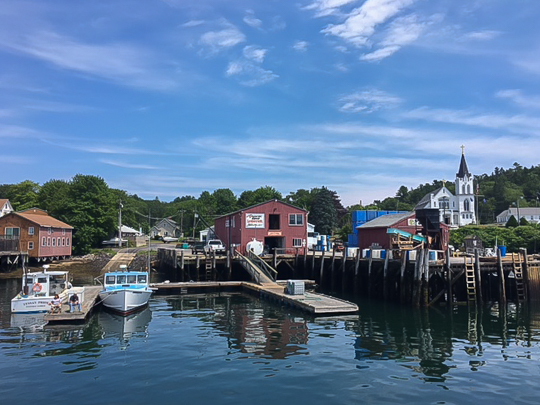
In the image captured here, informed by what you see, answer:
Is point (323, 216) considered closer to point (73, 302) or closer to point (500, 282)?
point (500, 282)

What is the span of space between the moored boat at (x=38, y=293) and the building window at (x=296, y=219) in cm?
2698

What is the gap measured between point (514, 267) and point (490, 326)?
8.50 meters

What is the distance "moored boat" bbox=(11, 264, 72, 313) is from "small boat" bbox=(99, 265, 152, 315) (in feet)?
7.94

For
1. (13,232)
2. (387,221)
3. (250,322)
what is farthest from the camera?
(13,232)

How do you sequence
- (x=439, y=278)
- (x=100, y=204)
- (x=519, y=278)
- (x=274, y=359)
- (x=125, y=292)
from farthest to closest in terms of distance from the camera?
(x=100, y=204) < (x=439, y=278) < (x=519, y=278) < (x=125, y=292) < (x=274, y=359)

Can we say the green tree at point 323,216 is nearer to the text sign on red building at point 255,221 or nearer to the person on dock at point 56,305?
the text sign on red building at point 255,221

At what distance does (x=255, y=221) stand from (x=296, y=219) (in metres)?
4.72

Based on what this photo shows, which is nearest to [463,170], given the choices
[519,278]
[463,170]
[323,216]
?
[463,170]

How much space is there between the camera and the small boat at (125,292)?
24578 mm

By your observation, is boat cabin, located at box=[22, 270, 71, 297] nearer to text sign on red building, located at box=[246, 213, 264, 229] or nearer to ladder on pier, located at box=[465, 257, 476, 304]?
text sign on red building, located at box=[246, 213, 264, 229]

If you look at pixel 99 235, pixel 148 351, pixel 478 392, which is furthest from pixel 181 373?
pixel 99 235

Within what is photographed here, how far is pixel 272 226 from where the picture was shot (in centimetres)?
4934

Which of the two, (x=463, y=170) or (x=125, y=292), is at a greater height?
(x=463, y=170)

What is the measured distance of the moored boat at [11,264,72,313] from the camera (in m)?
23.7
